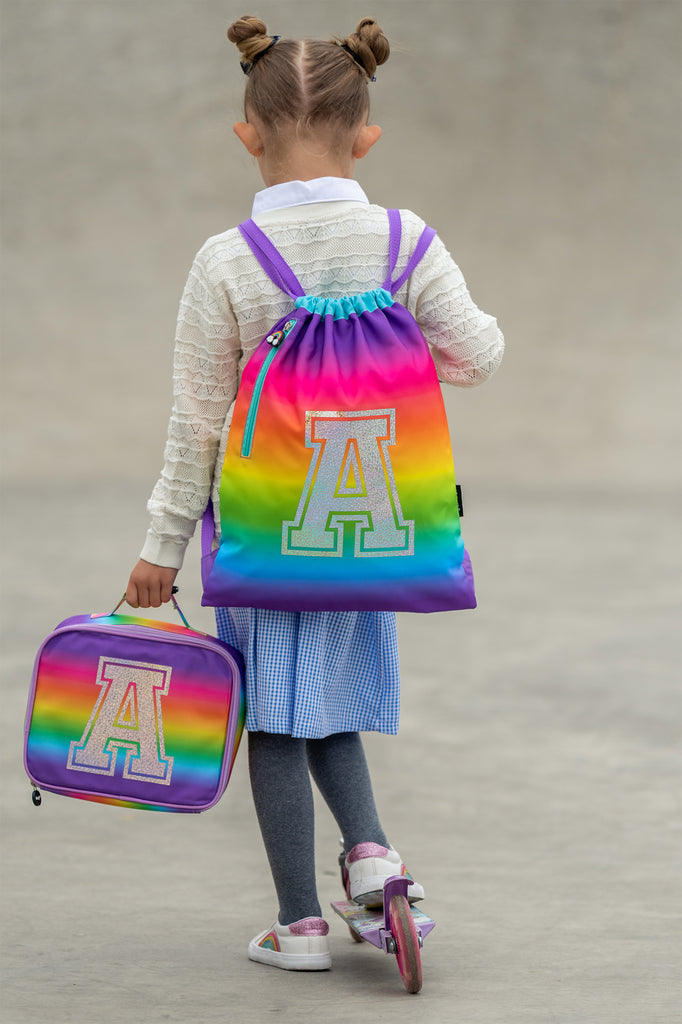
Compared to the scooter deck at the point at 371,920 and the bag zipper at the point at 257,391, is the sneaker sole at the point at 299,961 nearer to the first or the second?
the scooter deck at the point at 371,920

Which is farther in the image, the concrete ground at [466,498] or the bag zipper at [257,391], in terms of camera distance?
the concrete ground at [466,498]

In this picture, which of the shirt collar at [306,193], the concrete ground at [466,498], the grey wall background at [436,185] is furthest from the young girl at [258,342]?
the grey wall background at [436,185]

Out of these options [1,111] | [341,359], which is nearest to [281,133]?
[341,359]

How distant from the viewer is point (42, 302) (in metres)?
7.39

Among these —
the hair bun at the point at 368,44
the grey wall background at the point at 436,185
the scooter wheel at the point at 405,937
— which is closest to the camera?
the scooter wheel at the point at 405,937

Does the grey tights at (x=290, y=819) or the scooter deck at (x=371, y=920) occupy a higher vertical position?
the grey tights at (x=290, y=819)

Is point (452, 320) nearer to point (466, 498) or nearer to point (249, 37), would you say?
point (249, 37)

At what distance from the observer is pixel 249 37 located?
1.46 m

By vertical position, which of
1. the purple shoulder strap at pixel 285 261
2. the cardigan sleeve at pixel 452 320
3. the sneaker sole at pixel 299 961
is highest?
the purple shoulder strap at pixel 285 261

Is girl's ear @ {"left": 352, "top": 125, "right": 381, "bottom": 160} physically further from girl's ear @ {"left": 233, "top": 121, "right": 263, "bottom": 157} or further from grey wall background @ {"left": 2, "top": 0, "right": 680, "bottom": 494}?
grey wall background @ {"left": 2, "top": 0, "right": 680, "bottom": 494}

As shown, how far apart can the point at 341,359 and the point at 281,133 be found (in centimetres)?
29

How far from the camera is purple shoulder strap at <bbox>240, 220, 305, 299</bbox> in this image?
4.59ft

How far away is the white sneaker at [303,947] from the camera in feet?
4.80

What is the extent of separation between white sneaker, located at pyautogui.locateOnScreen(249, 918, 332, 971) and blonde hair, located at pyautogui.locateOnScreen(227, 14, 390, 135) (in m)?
0.93
